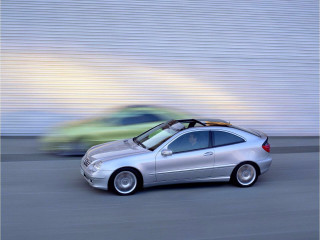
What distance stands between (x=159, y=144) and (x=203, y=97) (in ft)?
24.7

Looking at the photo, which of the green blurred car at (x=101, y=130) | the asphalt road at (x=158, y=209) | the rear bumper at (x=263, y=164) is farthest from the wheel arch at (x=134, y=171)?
the green blurred car at (x=101, y=130)

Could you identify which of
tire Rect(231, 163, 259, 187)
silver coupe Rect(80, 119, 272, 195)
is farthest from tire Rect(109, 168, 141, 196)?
tire Rect(231, 163, 259, 187)

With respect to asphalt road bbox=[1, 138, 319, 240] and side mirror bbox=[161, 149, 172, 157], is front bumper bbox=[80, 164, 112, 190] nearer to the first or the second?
asphalt road bbox=[1, 138, 319, 240]

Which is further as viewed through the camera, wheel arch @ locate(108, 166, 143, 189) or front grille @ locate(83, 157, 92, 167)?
front grille @ locate(83, 157, 92, 167)

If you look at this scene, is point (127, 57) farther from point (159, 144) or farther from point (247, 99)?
point (159, 144)

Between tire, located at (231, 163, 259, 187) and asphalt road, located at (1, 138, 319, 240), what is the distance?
0.52 feet

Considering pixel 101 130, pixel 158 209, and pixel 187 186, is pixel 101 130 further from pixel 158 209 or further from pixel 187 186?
pixel 158 209

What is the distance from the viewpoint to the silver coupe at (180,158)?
23.5ft

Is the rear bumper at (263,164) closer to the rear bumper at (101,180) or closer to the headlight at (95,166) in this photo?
the rear bumper at (101,180)

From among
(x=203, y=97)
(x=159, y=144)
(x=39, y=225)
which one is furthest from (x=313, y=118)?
(x=39, y=225)

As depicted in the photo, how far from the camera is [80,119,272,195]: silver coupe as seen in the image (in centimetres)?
716

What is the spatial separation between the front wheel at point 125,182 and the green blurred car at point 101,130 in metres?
3.29

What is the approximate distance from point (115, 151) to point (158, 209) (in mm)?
1660

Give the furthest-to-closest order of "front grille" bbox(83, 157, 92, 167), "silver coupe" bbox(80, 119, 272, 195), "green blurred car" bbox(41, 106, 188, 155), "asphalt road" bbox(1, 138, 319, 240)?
1. "green blurred car" bbox(41, 106, 188, 155)
2. "front grille" bbox(83, 157, 92, 167)
3. "silver coupe" bbox(80, 119, 272, 195)
4. "asphalt road" bbox(1, 138, 319, 240)
